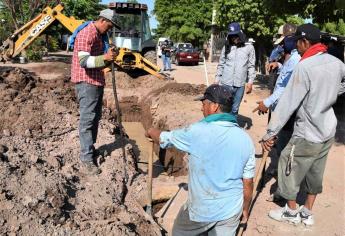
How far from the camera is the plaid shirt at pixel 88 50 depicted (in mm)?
5109

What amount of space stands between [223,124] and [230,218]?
2.17 feet

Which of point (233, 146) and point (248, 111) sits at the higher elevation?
point (233, 146)

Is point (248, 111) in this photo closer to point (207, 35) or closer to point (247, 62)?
point (247, 62)

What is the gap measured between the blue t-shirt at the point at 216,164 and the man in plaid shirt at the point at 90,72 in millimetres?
2411

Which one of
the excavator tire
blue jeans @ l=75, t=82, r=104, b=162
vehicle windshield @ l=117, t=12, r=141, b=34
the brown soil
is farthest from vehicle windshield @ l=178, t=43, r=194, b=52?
blue jeans @ l=75, t=82, r=104, b=162

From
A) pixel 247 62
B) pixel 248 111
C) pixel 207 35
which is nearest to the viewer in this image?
pixel 247 62

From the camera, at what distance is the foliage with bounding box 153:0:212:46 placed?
44.8 metres

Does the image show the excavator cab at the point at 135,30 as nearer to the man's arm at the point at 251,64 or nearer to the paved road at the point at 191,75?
the paved road at the point at 191,75

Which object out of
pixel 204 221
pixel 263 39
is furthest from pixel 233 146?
pixel 263 39

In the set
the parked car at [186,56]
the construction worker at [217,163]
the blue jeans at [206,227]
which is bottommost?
the parked car at [186,56]

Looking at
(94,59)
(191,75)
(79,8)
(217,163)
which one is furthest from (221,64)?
(79,8)

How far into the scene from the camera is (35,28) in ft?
51.8

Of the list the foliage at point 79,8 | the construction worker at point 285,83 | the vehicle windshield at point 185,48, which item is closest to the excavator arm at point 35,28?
the construction worker at point 285,83

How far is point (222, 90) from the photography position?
2.85 meters
